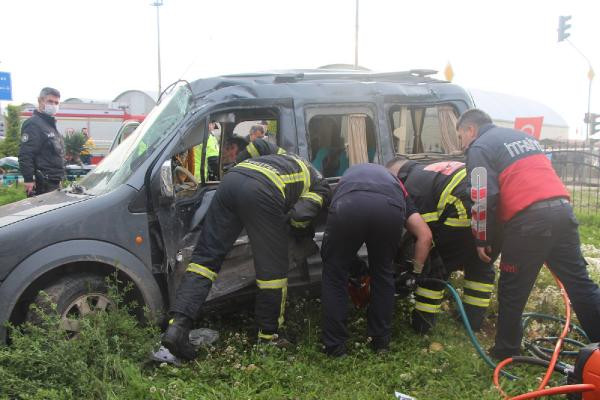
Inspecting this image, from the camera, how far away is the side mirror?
3.60 m

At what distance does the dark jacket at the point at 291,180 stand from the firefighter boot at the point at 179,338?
100 centimetres

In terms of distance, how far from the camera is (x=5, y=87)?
11.3m

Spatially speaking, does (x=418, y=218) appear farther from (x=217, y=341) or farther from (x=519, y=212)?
(x=217, y=341)

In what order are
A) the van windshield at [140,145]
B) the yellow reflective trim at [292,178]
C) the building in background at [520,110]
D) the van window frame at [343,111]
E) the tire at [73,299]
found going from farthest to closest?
the building in background at [520,110], the van window frame at [343,111], the van windshield at [140,145], the yellow reflective trim at [292,178], the tire at [73,299]

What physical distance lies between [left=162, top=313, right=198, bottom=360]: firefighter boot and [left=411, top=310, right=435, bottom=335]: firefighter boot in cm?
170

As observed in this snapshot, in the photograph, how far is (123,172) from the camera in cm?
373

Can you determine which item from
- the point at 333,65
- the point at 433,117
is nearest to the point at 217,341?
the point at 433,117

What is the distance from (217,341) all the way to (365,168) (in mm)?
1640

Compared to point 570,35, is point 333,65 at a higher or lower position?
lower

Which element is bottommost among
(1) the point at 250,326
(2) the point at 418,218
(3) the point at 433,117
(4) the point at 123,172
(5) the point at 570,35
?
(1) the point at 250,326

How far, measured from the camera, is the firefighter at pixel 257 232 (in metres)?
3.46

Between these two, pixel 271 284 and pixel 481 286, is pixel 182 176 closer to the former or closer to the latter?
pixel 271 284

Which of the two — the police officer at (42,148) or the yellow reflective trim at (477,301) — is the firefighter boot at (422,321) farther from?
the police officer at (42,148)

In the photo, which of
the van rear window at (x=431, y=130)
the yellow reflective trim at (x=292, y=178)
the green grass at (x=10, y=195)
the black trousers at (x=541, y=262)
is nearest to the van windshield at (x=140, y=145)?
the yellow reflective trim at (x=292, y=178)
